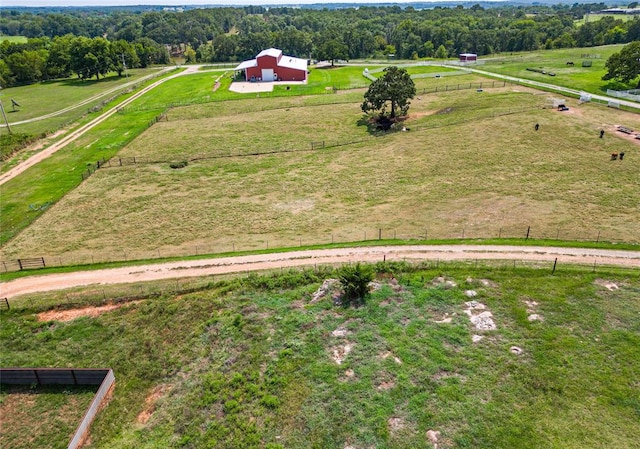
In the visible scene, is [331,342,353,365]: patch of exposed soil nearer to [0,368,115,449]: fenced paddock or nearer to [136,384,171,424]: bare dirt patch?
[136,384,171,424]: bare dirt patch

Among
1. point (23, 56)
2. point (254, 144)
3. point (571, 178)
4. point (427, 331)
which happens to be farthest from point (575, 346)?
point (23, 56)

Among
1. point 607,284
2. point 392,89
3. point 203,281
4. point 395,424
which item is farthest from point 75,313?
point 392,89

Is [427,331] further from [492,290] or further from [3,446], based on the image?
[3,446]

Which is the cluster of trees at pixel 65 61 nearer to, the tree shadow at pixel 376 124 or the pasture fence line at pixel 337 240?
the tree shadow at pixel 376 124

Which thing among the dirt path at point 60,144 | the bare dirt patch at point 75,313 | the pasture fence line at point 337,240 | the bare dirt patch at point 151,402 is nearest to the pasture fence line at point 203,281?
the bare dirt patch at point 75,313

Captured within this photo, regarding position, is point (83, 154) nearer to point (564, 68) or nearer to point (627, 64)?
point (627, 64)
